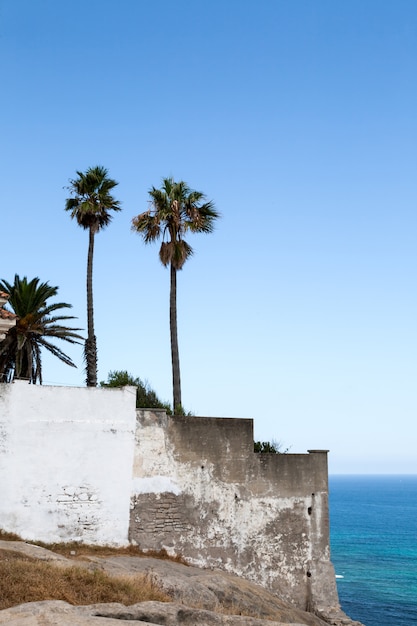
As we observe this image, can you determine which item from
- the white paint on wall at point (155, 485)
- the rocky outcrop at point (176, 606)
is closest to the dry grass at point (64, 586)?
the rocky outcrop at point (176, 606)

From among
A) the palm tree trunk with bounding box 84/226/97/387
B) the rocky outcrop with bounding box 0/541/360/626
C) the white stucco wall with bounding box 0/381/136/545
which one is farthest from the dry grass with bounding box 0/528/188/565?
the palm tree trunk with bounding box 84/226/97/387

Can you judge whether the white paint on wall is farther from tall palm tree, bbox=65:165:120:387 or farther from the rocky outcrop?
tall palm tree, bbox=65:165:120:387

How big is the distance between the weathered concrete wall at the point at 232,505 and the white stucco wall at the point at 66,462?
2.09 feet

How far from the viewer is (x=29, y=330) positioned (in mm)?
28797

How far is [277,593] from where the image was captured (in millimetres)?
20938

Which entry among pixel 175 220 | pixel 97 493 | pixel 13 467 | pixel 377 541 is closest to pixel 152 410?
pixel 97 493

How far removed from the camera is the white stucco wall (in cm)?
1873

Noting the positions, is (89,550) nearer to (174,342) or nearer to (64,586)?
(64,586)

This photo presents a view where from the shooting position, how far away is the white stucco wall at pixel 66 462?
18734 millimetres

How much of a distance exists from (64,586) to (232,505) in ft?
30.4

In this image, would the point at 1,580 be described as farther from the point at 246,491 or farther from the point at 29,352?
the point at 29,352

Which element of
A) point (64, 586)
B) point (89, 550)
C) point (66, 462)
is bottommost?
point (89, 550)

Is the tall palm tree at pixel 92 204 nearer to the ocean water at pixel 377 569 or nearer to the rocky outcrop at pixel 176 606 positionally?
the rocky outcrop at pixel 176 606

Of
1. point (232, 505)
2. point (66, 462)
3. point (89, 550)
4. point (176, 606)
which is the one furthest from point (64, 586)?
point (232, 505)
